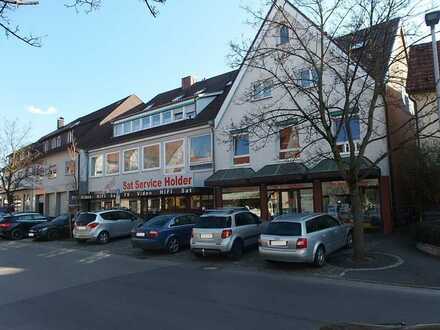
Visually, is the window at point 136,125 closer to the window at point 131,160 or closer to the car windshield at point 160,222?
the window at point 131,160

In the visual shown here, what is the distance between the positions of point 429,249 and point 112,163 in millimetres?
22619

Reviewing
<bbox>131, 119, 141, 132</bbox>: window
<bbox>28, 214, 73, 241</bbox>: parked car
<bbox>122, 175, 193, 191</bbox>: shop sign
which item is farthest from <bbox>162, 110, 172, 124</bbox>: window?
<bbox>28, 214, 73, 241</bbox>: parked car

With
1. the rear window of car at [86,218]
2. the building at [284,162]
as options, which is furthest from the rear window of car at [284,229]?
the rear window of car at [86,218]

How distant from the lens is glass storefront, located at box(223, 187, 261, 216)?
21.6 metres

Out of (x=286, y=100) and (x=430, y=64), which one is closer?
(x=286, y=100)

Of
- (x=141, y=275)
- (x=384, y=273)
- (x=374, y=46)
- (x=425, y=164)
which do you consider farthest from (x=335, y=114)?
(x=141, y=275)

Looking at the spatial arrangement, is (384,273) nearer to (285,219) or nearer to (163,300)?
(285,219)

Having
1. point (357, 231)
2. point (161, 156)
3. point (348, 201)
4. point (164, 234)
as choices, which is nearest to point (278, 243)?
point (357, 231)

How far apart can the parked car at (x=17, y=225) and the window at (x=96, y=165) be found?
5.92 metres

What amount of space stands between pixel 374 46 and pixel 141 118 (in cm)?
1968

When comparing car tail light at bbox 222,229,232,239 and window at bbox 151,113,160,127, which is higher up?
window at bbox 151,113,160,127

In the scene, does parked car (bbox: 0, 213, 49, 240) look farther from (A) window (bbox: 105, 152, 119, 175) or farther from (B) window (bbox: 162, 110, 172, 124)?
(B) window (bbox: 162, 110, 172, 124)

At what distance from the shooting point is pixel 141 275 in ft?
39.1

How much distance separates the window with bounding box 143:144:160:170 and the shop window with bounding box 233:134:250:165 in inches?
257
